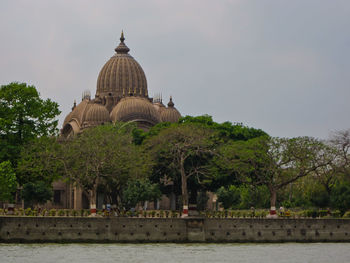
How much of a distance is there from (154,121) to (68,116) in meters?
19.1

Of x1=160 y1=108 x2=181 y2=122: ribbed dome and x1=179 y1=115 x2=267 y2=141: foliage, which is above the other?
x1=160 y1=108 x2=181 y2=122: ribbed dome

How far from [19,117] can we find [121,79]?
5518cm

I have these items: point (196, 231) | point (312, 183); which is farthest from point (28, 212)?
point (312, 183)

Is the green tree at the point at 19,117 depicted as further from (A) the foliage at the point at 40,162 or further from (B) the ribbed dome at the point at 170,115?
(B) the ribbed dome at the point at 170,115

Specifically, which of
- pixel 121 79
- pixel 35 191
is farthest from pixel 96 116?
pixel 35 191

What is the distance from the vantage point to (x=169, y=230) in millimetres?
59188

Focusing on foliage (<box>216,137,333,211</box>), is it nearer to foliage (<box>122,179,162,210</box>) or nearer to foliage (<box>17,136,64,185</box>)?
foliage (<box>122,179,162,210</box>)

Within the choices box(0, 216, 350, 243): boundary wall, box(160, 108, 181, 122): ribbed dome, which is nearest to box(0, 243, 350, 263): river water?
box(0, 216, 350, 243): boundary wall

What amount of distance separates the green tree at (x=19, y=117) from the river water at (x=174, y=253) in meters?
11.2

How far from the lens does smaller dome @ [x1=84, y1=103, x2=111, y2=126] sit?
106250 mm

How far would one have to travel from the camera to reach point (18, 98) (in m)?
64.3

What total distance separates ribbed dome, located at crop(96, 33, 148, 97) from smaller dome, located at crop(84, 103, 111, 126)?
10.2m

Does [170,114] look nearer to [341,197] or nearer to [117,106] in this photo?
[117,106]

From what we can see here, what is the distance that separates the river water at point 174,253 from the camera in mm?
47312
